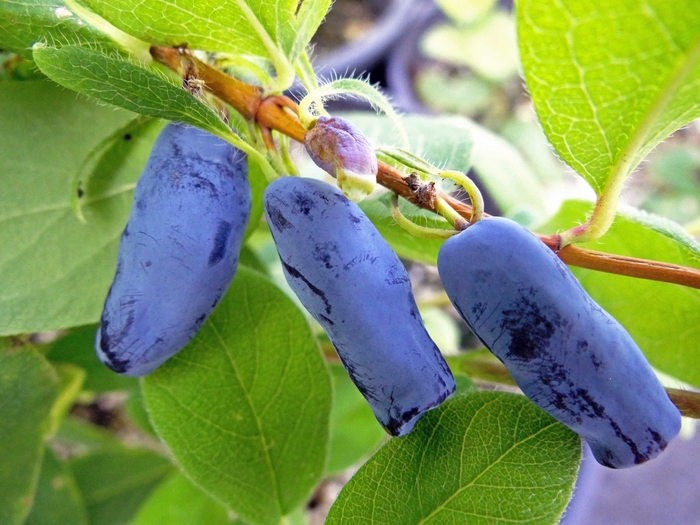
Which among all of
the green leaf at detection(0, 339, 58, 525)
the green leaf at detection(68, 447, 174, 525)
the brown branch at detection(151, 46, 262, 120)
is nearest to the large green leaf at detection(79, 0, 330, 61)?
the brown branch at detection(151, 46, 262, 120)

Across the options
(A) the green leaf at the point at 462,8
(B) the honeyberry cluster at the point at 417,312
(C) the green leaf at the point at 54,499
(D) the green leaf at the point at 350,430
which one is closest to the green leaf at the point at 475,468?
(B) the honeyberry cluster at the point at 417,312

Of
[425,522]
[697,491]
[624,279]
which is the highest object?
[624,279]

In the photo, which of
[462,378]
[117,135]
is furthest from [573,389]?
[117,135]

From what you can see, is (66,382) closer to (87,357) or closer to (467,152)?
(87,357)

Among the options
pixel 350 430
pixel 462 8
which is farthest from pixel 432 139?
pixel 462 8

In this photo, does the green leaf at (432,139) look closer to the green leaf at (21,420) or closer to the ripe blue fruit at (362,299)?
the ripe blue fruit at (362,299)

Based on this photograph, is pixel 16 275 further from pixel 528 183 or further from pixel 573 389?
pixel 528 183
